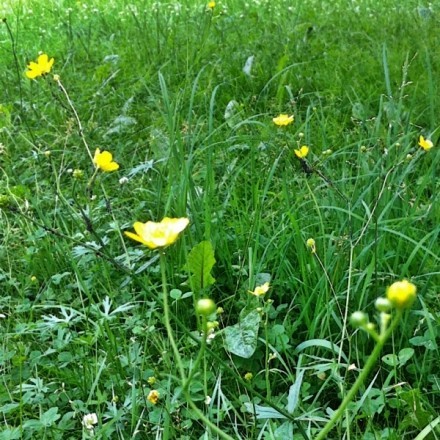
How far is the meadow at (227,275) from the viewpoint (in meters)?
1.29

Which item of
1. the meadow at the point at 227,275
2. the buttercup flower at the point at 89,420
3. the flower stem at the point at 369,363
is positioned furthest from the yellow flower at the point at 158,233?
the buttercup flower at the point at 89,420

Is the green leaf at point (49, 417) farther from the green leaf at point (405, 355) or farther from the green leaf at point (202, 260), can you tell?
the green leaf at point (405, 355)

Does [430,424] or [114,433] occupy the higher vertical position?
[430,424]

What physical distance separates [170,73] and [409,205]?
1645 millimetres

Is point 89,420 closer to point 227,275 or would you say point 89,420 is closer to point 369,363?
point 227,275

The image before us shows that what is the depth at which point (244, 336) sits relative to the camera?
1416 mm

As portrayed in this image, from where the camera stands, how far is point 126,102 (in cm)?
284

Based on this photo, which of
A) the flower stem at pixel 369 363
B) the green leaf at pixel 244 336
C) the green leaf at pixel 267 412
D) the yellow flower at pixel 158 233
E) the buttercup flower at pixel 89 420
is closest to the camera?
the flower stem at pixel 369 363

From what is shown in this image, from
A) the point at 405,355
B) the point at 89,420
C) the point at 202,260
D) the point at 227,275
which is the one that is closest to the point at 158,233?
the point at 202,260

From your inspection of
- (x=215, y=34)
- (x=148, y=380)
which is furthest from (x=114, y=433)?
(x=215, y=34)

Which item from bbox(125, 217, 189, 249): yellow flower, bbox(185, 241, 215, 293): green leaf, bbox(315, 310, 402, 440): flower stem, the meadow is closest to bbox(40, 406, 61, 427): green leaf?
the meadow

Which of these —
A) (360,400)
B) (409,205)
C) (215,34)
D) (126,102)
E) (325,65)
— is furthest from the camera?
(215,34)

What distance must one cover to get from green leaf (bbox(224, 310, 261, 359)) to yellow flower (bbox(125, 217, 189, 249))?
0.58 m

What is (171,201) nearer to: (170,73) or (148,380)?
(148,380)
